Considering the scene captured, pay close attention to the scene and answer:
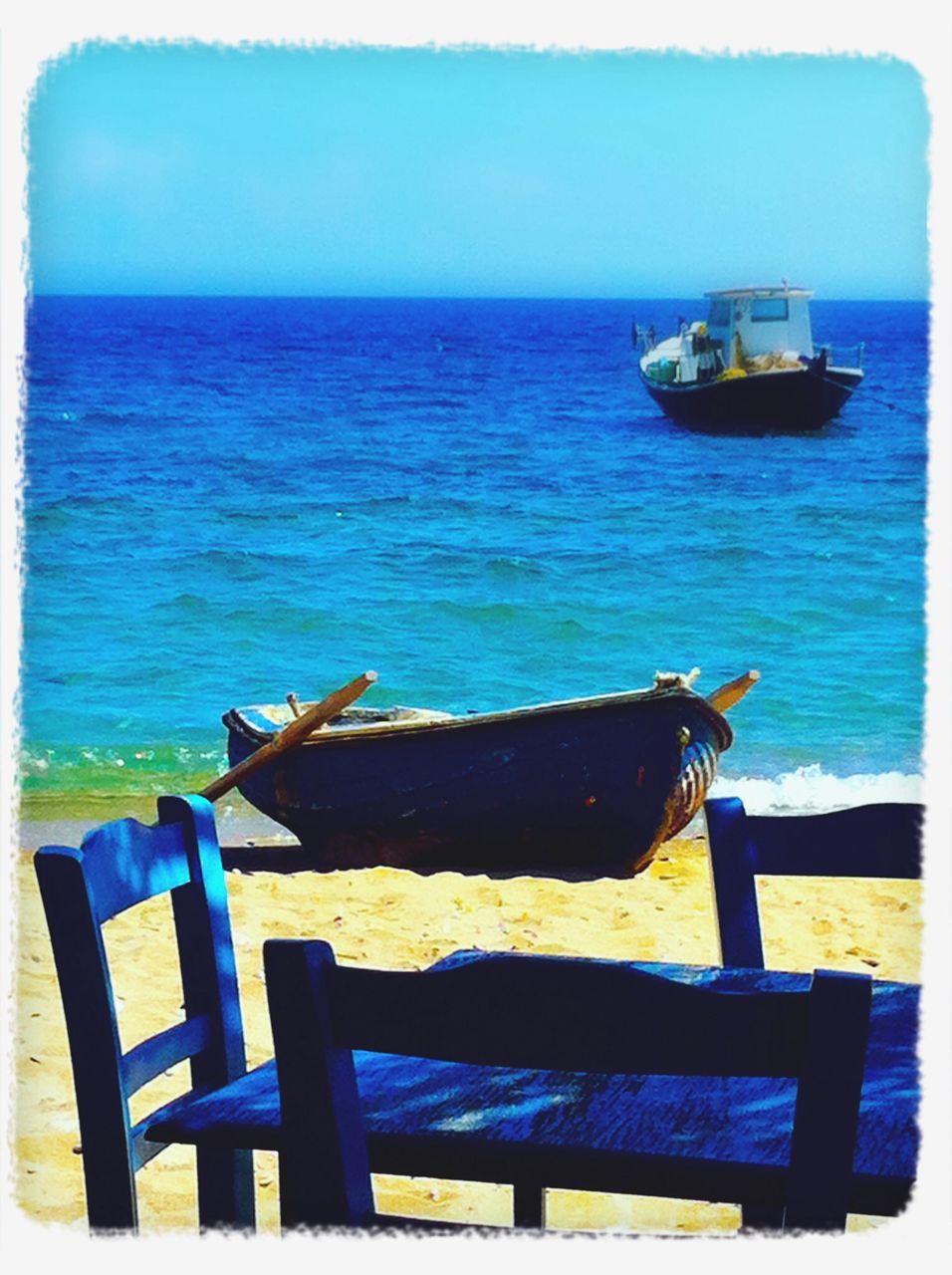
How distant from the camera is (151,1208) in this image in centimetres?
381

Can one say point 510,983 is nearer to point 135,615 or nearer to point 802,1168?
point 802,1168

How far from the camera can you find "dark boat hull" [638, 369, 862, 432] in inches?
1221

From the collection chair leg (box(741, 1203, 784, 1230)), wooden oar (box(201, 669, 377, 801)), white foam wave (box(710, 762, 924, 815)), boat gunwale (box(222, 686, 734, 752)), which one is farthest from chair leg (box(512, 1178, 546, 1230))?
white foam wave (box(710, 762, 924, 815))

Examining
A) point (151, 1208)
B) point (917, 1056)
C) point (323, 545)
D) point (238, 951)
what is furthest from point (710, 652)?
point (917, 1056)

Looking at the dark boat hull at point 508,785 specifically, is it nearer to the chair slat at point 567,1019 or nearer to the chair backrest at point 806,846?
the chair backrest at point 806,846

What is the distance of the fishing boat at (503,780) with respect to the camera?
777 centimetres

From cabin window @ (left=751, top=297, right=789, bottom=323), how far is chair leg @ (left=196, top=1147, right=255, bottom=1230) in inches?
1233

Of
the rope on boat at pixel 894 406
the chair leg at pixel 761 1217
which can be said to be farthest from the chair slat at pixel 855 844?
the rope on boat at pixel 894 406

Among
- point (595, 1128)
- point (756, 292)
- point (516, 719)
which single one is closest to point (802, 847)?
point (595, 1128)

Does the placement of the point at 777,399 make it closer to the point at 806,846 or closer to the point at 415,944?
the point at 415,944

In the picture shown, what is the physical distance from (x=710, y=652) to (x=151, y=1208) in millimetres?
18436

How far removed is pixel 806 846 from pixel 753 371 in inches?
1186

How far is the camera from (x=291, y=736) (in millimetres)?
8102

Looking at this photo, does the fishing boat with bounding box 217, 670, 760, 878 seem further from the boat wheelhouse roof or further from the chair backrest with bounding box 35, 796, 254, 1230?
the boat wheelhouse roof
